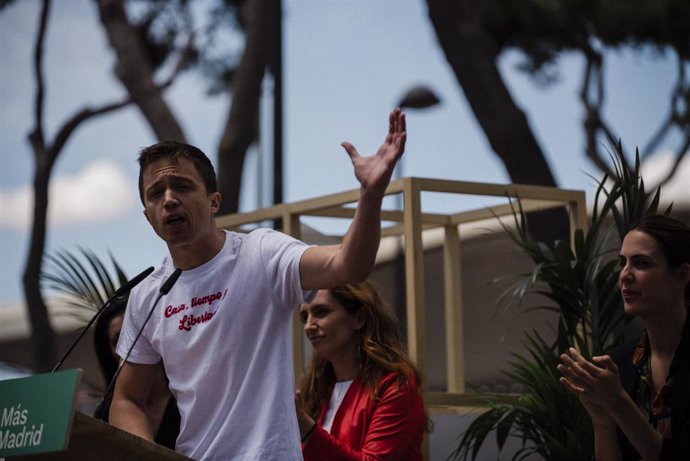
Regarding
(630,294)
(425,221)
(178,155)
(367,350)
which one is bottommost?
(367,350)

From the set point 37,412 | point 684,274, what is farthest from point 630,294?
Result: point 37,412

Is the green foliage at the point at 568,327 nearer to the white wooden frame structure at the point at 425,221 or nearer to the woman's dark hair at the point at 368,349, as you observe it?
the white wooden frame structure at the point at 425,221

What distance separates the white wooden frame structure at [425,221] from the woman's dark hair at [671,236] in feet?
4.97

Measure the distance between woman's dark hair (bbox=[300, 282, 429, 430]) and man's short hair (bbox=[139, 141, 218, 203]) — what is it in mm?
1417

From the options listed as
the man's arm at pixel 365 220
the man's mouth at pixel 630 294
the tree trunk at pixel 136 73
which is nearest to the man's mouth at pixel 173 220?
the man's arm at pixel 365 220

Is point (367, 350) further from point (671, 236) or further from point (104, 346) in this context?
point (671, 236)

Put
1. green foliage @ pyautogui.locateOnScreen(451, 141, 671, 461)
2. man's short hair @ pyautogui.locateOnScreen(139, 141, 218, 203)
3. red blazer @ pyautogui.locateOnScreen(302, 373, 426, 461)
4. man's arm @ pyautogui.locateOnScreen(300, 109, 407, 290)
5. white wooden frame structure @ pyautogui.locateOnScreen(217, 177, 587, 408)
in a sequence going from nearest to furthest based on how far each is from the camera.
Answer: man's arm @ pyautogui.locateOnScreen(300, 109, 407, 290) → man's short hair @ pyautogui.locateOnScreen(139, 141, 218, 203) → red blazer @ pyautogui.locateOnScreen(302, 373, 426, 461) → green foliage @ pyautogui.locateOnScreen(451, 141, 671, 461) → white wooden frame structure @ pyautogui.locateOnScreen(217, 177, 587, 408)

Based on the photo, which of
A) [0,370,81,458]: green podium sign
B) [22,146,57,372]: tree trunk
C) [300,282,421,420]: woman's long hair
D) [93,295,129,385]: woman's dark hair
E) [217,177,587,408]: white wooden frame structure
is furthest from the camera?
[22,146,57,372]: tree trunk

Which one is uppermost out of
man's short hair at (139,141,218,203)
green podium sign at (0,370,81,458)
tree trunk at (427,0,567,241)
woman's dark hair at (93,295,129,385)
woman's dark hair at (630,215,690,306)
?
tree trunk at (427,0,567,241)

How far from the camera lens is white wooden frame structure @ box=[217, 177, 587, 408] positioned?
5199 millimetres

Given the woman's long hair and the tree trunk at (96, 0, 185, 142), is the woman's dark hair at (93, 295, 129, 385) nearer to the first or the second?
the woman's long hair

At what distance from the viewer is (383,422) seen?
412cm

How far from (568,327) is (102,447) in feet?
9.20

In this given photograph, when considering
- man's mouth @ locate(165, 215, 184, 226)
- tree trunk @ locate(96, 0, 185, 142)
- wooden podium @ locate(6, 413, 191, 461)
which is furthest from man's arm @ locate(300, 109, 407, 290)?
tree trunk @ locate(96, 0, 185, 142)
